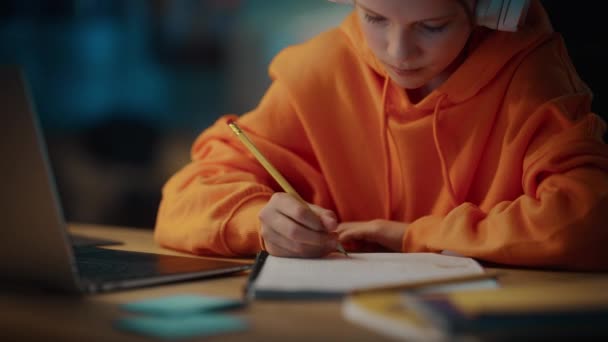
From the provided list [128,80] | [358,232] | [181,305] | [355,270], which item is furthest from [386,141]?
[128,80]

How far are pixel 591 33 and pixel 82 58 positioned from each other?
165 cm

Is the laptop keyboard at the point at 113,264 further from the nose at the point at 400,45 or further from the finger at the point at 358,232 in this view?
the nose at the point at 400,45

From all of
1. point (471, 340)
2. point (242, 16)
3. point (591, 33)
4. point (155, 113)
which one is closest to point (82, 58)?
point (155, 113)

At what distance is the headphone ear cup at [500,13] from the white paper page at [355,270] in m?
0.31

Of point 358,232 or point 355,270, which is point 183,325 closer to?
point 355,270

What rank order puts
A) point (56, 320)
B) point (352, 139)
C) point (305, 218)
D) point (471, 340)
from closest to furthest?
point (471, 340) → point (56, 320) → point (305, 218) → point (352, 139)

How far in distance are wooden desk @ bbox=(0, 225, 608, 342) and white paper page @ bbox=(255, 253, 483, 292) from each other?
0.03m

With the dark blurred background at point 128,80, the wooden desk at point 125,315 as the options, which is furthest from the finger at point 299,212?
the dark blurred background at point 128,80

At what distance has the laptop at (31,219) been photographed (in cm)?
75

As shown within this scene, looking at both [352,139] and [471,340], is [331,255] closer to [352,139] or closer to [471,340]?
[352,139]

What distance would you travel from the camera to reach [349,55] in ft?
4.39

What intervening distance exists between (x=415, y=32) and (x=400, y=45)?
31mm

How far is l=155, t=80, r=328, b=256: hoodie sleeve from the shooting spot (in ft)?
3.74

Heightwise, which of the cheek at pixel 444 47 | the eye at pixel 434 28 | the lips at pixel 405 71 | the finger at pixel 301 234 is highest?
the eye at pixel 434 28
